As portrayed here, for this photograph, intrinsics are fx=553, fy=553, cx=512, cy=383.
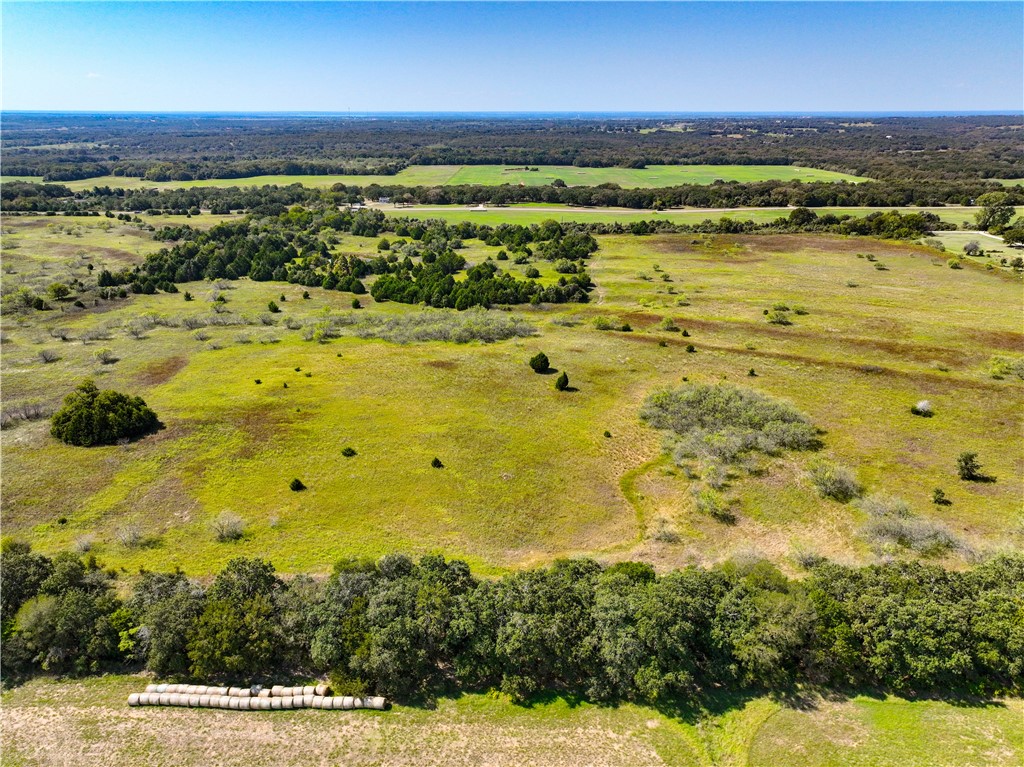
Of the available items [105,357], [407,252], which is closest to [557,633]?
[105,357]

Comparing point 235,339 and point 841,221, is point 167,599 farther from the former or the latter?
point 841,221

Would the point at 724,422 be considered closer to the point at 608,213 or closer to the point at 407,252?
the point at 407,252

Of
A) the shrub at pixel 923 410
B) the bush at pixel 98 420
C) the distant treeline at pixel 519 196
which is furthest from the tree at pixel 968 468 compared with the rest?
the distant treeline at pixel 519 196

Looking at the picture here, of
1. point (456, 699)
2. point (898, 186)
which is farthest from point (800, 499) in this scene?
point (898, 186)

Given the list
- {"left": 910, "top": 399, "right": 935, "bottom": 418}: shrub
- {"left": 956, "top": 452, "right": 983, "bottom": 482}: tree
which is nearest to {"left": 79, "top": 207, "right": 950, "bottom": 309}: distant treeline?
{"left": 910, "top": 399, "right": 935, "bottom": 418}: shrub

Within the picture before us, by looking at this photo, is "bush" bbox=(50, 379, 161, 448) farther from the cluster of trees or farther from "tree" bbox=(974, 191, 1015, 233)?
"tree" bbox=(974, 191, 1015, 233)

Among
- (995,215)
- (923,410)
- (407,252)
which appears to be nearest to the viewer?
(923,410)
